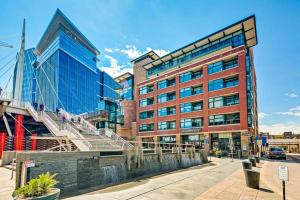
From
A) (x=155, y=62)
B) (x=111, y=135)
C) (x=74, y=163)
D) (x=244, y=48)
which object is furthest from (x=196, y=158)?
(x=155, y=62)

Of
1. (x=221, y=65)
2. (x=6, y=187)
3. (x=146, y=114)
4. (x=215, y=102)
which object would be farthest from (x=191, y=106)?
(x=6, y=187)

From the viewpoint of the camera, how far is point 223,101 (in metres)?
38.4

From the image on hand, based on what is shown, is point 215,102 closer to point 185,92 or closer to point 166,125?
point 185,92

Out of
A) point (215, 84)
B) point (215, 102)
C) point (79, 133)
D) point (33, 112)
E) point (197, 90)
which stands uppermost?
point (215, 84)

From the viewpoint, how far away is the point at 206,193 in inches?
363

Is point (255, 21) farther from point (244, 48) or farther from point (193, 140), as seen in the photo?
point (193, 140)

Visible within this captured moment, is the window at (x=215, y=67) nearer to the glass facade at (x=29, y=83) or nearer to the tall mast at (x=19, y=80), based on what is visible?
the tall mast at (x=19, y=80)

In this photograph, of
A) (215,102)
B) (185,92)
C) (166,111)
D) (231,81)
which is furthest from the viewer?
(166,111)

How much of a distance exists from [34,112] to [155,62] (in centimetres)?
3608

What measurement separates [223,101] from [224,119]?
3.38m

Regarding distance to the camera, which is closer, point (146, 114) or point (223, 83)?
point (223, 83)

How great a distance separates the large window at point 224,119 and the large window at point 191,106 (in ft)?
13.0

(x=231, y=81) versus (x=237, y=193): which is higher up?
(x=231, y=81)

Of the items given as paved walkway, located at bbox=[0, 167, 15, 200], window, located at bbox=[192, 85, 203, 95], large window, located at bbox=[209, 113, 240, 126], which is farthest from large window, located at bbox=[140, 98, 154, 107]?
paved walkway, located at bbox=[0, 167, 15, 200]
